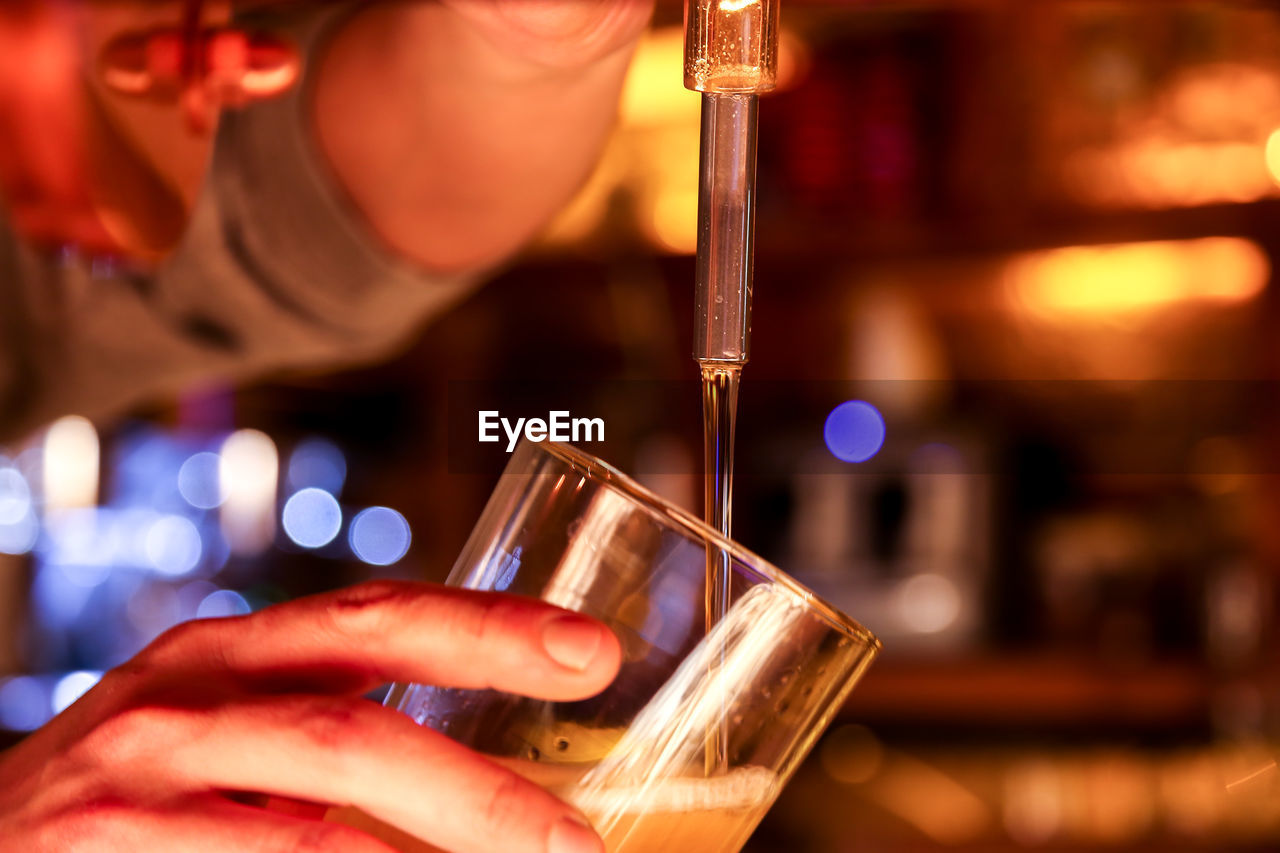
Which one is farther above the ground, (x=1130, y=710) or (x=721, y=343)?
(x=721, y=343)

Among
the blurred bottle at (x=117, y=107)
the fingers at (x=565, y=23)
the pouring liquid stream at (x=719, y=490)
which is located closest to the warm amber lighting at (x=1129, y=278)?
the blurred bottle at (x=117, y=107)

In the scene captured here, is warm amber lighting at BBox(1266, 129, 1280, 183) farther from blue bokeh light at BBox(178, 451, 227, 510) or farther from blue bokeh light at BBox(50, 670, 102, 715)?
blue bokeh light at BBox(50, 670, 102, 715)

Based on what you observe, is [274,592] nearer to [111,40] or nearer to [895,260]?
[895,260]

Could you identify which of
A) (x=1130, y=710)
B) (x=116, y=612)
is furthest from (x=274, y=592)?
(x=1130, y=710)

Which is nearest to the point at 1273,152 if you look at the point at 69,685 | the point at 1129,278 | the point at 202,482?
the point at 1129,278

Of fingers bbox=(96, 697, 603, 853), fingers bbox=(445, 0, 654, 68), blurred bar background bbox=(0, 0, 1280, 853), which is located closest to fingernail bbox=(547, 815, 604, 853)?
fingers bbox=(96, 697, 603, 853)

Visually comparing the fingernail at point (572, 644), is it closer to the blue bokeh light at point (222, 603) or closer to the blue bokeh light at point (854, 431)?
the blue bokeh light at point (854, 431)
